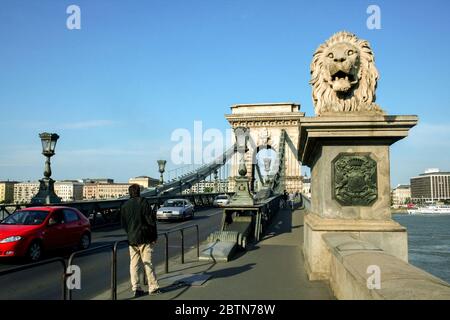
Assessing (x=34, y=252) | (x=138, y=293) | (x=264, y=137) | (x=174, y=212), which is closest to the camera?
(x=138, y=293)

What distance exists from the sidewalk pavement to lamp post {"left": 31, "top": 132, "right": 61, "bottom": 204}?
24.1 feet

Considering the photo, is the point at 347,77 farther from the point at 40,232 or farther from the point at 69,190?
the point at 69,190

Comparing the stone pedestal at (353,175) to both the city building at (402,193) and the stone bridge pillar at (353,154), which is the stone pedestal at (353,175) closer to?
the stone bridge pillar at (353,154)

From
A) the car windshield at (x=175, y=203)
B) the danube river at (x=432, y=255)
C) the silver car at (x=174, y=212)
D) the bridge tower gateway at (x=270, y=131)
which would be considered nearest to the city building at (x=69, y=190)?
the bridge tower gateway at (x=270, y=131)

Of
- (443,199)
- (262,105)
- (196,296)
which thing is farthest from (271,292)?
(443,199)

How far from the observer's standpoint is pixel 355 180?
19.5 ft

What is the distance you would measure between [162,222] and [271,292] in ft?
55.8

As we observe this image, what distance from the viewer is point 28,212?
431 inches

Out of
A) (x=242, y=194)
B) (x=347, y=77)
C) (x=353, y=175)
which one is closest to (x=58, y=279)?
(x=353, y=175)

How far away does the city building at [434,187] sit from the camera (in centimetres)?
13775

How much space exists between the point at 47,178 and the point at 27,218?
4.65 metres

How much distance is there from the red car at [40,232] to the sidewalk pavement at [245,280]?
3221mm

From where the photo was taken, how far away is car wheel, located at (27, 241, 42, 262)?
377 inches
